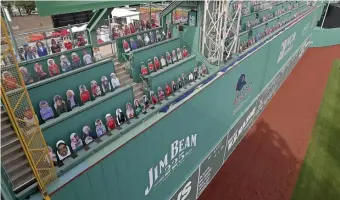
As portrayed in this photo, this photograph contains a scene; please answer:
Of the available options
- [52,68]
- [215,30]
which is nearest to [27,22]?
[52,68]

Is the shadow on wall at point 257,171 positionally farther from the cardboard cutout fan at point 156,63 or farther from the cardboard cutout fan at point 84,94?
the cardboard cutout fan at point 84,94

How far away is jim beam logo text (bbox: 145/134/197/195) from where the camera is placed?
6627mm

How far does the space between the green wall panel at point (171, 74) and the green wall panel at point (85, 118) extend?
128 centimetres

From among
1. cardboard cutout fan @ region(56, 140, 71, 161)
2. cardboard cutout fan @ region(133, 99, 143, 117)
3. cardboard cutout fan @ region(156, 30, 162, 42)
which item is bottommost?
cardboard cutout fan @ region(133, 99, 143, 117)

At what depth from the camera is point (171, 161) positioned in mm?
7301

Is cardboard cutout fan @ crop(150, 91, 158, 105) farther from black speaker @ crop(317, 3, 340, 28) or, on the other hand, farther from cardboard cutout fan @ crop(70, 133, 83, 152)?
black speaker @ crop(317, 3, 340, 28)

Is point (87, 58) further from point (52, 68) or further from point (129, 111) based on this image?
point (129, 111)

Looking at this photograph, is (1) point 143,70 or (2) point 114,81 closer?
(2) point 114,81

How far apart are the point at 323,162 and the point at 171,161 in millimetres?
9680

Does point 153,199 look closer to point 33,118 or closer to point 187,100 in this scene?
point 187,100

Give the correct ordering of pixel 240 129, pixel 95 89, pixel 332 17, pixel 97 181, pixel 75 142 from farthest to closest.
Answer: pixel 332 17 < pixel 240 129 < pixel 95 89 < pixel 75 142 < pixel 97 181

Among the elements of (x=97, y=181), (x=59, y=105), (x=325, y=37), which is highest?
(x=59, y=105)

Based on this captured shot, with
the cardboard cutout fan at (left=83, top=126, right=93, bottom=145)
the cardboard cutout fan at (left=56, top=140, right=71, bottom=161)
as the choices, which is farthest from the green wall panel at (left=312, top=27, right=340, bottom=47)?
the cardboard cutout fan at (left=56, top=140, right=71, bottom=161)

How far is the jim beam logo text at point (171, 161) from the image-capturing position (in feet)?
21.7
